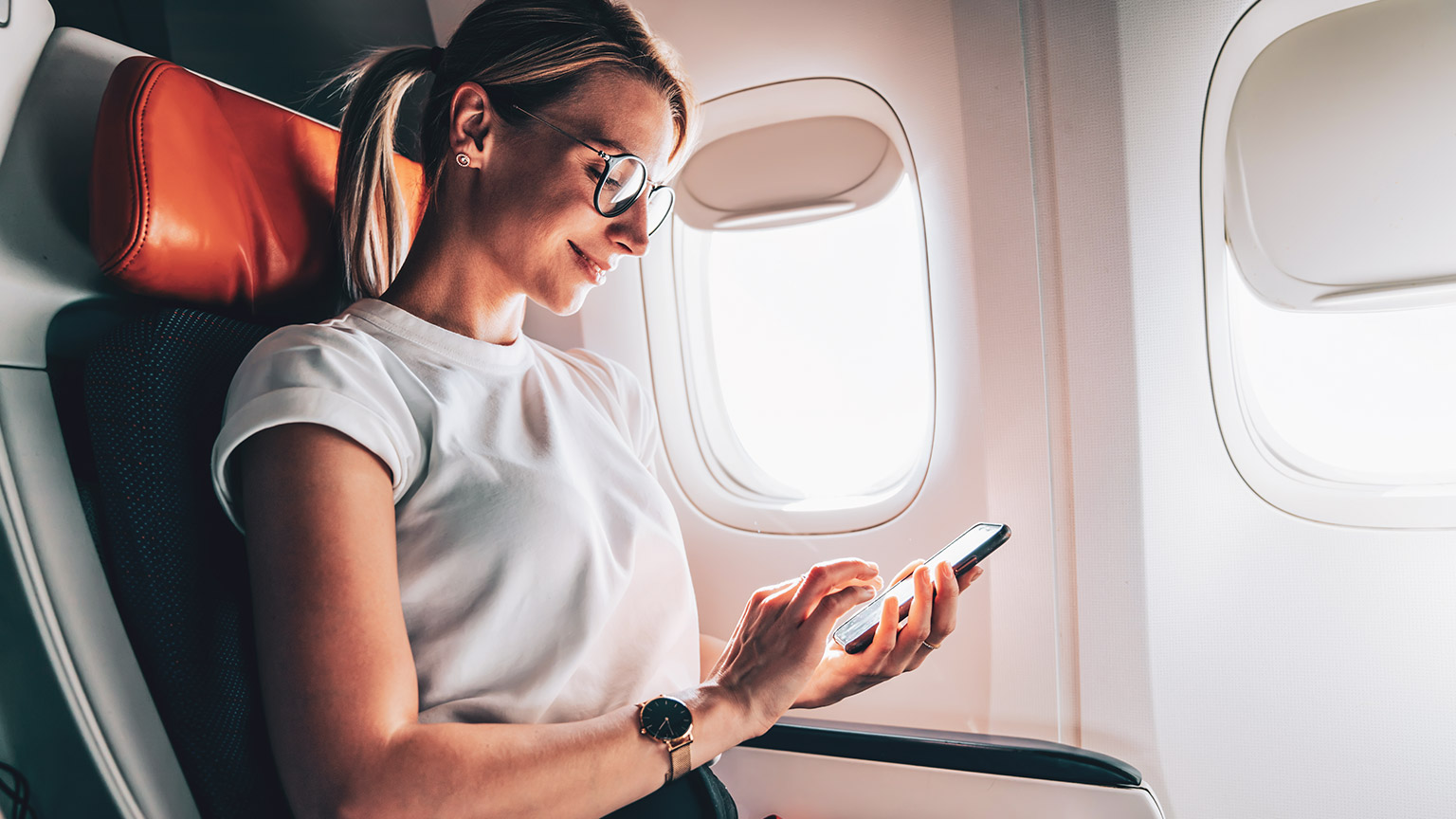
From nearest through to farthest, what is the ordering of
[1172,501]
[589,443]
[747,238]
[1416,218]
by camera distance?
[589,443] < [1416,218] < [1172,501] < [747,238]

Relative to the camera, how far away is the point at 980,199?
1532 mm

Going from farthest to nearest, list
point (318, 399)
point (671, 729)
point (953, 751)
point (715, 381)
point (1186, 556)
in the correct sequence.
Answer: point (715, 381) < point (1186, 556) < point (953, 751) < point (671, 729) < point (318, 399)

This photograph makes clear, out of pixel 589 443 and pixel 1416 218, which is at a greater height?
pixel 1416 218

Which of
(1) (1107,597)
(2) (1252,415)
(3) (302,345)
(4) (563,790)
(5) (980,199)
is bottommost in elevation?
(1) (1107,597)

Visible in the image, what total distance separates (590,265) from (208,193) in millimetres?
483

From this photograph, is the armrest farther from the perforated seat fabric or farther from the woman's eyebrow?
A: the woman's eyebrow

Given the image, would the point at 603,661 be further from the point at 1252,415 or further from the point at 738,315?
the point at 1252,415

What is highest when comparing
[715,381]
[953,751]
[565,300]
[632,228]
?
[632,228]

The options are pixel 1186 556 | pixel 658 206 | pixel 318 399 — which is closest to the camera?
pixel 318 399

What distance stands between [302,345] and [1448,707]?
2064 millimetres

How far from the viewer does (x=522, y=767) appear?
0.78 meters

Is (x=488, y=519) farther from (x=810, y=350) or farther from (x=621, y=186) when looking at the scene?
(x=810, y=350)

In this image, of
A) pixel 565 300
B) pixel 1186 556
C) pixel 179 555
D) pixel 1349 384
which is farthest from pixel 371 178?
pixel 1349 384

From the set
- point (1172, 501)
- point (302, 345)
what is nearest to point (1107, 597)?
point (1172, 501)
